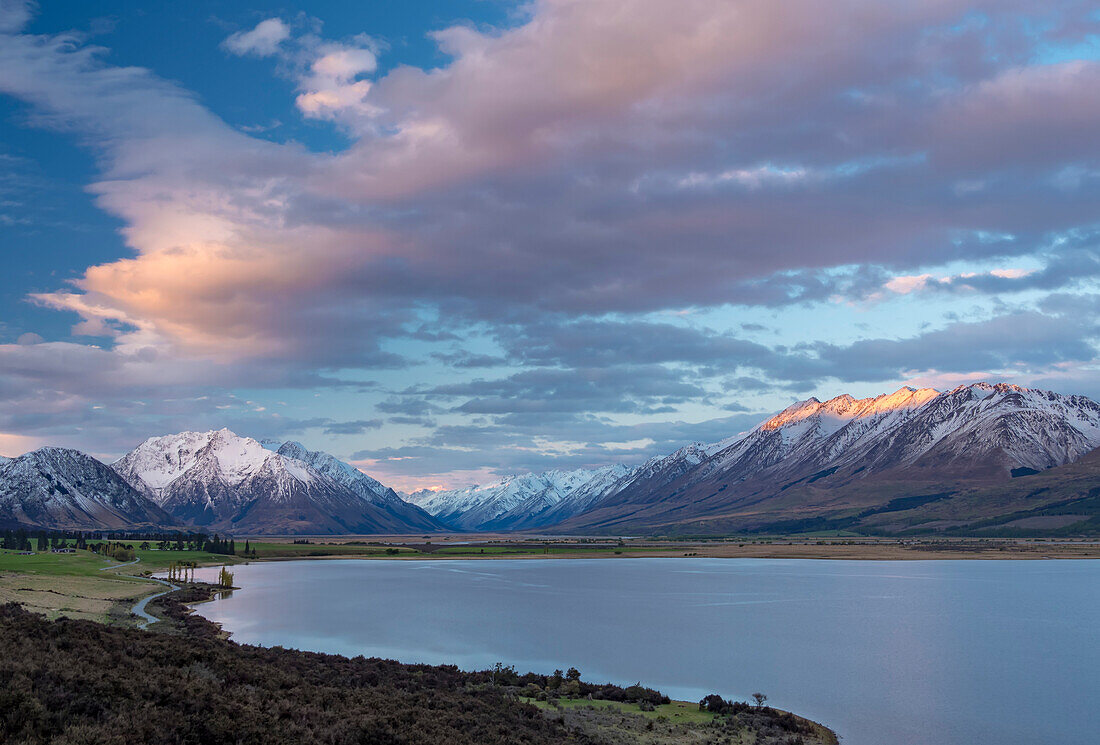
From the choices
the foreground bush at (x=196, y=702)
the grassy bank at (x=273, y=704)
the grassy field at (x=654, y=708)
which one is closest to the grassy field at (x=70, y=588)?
the grassy bank at (x=273, y=704)

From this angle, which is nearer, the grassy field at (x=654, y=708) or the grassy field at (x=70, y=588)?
the grassy field at (x=654, y=708)

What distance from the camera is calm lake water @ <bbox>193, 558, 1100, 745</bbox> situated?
1865 inches

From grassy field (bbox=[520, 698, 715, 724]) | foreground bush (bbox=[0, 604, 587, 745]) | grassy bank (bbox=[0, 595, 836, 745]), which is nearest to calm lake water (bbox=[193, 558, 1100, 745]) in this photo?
grassy field (bbox=[520, 698, 715, 724])

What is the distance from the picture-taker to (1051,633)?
75.6 m

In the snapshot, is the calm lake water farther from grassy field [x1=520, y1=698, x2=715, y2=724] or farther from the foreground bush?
the foreground bush

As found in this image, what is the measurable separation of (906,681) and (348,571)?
142509 mm

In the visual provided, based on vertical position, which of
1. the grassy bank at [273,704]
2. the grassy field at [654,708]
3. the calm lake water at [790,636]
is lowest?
the calm lake water at [790,636]

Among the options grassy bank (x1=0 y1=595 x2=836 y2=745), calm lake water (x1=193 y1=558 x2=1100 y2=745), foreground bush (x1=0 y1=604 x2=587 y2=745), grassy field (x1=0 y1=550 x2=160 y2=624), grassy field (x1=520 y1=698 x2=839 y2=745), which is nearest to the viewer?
foreground bush (x1=0 y1=604 x2=587 y2=745)

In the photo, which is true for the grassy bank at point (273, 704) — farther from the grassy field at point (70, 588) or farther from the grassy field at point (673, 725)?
the grassy field at point (70, 588)

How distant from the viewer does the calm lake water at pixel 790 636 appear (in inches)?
1865

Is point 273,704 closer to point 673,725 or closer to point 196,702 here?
point 196,702

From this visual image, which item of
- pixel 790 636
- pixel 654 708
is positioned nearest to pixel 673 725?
pixel 654 708

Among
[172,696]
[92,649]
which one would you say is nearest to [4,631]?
[92,649]

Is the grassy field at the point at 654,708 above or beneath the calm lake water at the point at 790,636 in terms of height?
above
